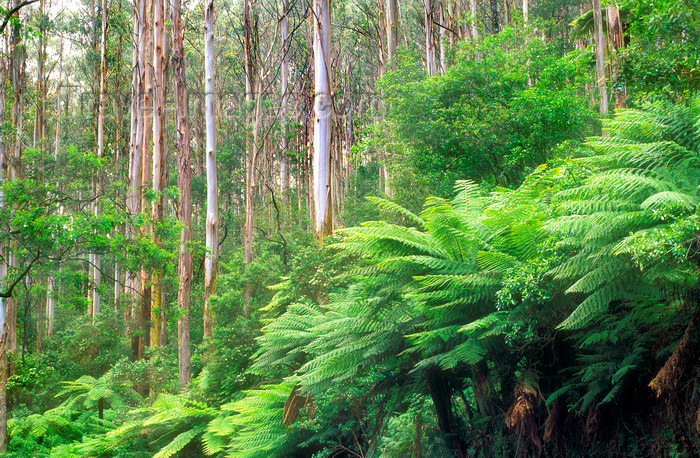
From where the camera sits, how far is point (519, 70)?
11.4 metres

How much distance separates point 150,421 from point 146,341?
29.7ft

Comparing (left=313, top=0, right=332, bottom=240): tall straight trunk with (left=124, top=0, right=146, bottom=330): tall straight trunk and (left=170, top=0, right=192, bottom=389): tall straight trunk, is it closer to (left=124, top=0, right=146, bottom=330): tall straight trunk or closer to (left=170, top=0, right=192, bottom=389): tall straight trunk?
(left=170, top=0, right=192, bottom=389): tall straight trunk

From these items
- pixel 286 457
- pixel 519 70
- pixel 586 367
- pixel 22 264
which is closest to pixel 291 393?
pixel 286 457

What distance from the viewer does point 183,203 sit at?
47.7 feet

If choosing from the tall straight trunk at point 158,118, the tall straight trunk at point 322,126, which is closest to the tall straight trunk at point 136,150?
the tall straight trunk at point 158,118

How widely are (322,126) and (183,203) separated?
5126mm

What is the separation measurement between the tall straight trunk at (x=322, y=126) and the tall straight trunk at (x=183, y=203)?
353 centimetres

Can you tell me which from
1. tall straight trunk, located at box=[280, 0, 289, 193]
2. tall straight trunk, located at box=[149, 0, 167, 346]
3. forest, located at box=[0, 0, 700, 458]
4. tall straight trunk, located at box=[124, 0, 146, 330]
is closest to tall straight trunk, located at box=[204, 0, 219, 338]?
forest, located at box=[0, 0, 700, 458]

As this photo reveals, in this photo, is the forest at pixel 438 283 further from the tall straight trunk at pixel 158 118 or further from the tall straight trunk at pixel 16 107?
the tall straight trunk at pixel 16 107

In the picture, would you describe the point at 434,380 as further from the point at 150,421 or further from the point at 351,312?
the point at 150,421

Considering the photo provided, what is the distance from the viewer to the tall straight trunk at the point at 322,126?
11.0 m

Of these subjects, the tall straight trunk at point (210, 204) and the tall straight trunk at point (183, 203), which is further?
the tall straight trunk at point (210, 204)

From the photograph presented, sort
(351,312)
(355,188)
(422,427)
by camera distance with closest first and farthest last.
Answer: (351,312), (422,427), (355,188)

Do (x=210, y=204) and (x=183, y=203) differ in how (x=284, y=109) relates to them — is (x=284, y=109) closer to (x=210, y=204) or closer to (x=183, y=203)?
(x=210, y=204)
